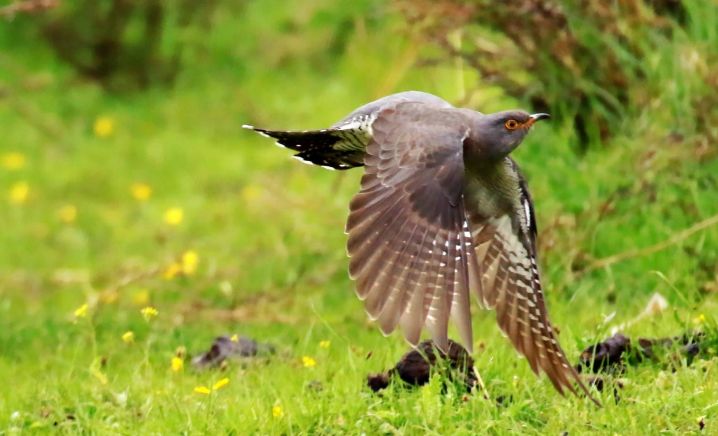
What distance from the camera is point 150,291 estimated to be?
8.10 metres

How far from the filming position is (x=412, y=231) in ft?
15.8

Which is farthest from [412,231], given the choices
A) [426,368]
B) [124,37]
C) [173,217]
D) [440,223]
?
[124,37]

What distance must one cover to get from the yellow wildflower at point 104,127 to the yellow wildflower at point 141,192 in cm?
95

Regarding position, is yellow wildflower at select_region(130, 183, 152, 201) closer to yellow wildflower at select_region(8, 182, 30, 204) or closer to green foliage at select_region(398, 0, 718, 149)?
yellow wildflower at select_region(8, 182, 30, 204)

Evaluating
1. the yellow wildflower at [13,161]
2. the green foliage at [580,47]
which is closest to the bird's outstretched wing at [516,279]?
the green foliage at [580,47]

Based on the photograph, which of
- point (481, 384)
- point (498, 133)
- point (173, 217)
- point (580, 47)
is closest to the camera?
point (481, 384)

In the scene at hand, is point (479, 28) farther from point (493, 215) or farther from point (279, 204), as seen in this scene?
point (493, 215)

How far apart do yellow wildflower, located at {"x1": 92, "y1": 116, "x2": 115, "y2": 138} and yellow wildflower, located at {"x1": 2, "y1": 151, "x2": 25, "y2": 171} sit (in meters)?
0.65

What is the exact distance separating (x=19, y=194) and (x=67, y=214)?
446 mm

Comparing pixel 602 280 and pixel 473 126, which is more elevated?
pixel 473 126

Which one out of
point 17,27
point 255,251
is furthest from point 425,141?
point 17,27

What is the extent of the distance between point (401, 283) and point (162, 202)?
5515mm

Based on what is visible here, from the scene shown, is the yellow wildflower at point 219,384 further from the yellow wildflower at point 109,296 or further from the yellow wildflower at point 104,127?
the yellow wildflower at point 104,127

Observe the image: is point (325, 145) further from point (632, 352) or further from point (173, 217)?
point (173, 217)
